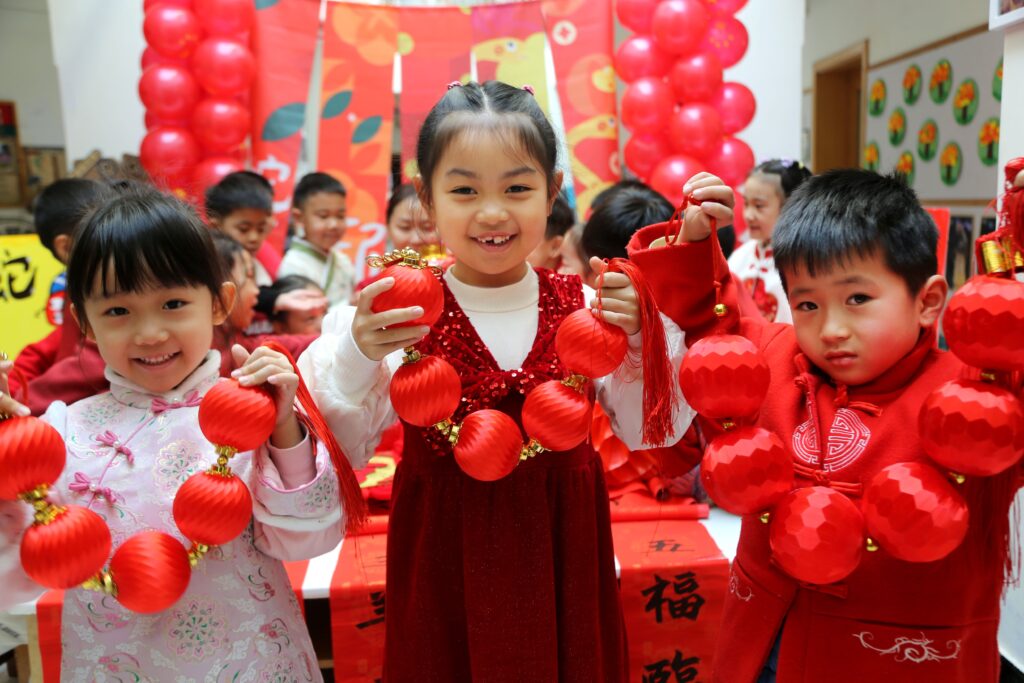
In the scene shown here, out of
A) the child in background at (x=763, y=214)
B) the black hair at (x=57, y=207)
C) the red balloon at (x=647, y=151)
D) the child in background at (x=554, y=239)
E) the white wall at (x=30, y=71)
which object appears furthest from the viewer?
the white wall at (x=30, y=71)

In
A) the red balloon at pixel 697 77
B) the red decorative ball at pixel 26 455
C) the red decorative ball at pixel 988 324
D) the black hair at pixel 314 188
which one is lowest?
the red decorative ball at pixel 26 455

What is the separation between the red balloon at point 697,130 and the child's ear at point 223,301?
2.85 m

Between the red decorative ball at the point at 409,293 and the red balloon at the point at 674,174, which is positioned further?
the red balloon at the point at 674,174

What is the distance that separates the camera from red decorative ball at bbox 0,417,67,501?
1.03m

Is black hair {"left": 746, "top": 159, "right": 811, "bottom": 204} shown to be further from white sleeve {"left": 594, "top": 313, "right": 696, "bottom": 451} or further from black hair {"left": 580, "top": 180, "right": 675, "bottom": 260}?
white sleeve {"left": 594, "top": 313, "right": 696, "bottom": 451}

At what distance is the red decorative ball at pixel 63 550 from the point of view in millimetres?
1040

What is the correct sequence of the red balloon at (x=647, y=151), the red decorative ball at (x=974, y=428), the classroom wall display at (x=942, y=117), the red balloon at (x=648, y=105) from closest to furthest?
the red decorative ball at (x=974, y=428)
the red balloon at (x=648, y=105)
the red balloon at (x=647, y=151)
the classroom wall display at (x=942, y=117)

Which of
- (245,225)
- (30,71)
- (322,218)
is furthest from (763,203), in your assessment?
→ (30,71)

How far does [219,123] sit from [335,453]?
3160mm

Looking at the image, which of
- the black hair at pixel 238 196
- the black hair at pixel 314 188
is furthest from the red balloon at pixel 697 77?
the black hair at pixel 238 196

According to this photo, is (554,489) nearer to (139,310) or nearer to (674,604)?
(139,310)

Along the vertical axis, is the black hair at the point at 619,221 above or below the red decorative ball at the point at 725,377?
above

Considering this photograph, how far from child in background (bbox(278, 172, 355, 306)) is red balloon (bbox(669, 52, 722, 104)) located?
1643mm

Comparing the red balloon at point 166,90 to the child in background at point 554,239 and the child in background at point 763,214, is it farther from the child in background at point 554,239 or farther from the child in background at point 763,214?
the child in background at point 763,214
